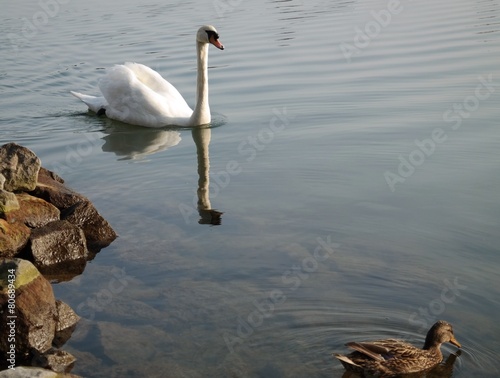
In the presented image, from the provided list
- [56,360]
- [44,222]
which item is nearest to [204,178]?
[44,222]

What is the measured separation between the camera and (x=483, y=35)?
19.5 meters

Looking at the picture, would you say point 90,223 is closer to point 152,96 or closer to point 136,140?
point 136,140

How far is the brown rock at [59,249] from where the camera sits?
7.95 m

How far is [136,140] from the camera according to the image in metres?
13.5

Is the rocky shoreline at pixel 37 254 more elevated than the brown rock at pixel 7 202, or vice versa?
the brown rock at pixel 7 202

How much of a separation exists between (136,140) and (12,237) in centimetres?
577

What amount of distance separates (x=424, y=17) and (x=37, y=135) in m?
13.3

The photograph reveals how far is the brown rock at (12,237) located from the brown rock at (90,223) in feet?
2.10

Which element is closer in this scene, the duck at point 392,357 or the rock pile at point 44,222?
the duck at point 392,357

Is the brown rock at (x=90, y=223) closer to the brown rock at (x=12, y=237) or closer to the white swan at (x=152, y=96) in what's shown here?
the brown rock at (x=12, y=237)

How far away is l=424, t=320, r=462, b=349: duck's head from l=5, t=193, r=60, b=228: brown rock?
4.12m

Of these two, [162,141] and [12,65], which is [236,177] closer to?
[162,141]

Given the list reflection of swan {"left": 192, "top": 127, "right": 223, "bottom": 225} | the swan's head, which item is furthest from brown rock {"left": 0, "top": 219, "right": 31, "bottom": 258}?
the swan's head

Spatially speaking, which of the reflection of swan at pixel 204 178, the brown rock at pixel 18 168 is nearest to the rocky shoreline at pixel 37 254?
the brown rock at pixel 18 168
